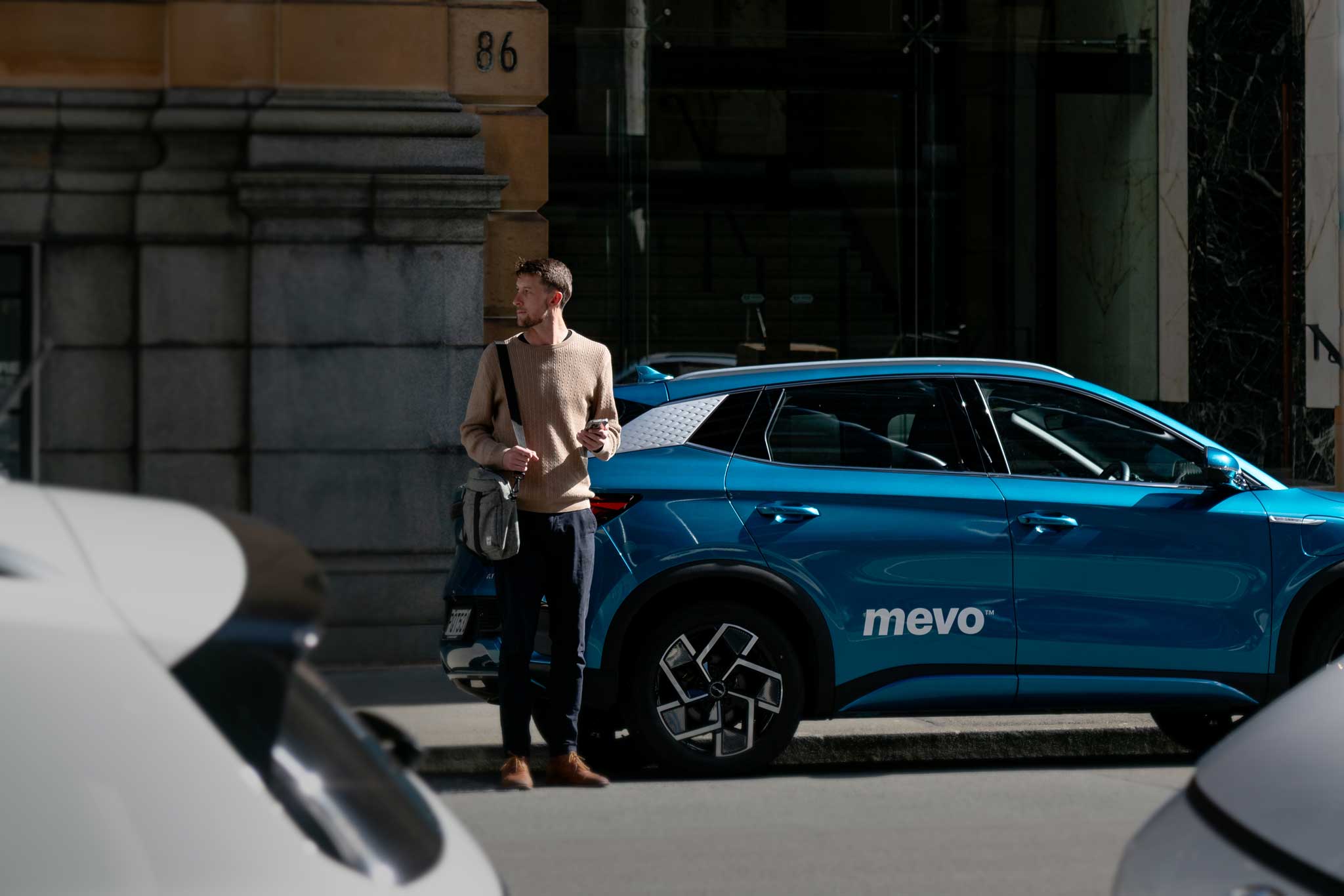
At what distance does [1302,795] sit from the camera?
239 centimetres

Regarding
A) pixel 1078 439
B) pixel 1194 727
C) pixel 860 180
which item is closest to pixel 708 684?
pixel 1078 439

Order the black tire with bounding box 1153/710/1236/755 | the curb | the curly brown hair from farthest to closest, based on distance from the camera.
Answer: the black tire with bounding box 1153/710/1236/755 < the curb < the curly brown hair

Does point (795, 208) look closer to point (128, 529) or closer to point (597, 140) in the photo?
point (597, 140)

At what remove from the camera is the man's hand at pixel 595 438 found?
666 cm

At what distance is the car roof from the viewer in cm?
721

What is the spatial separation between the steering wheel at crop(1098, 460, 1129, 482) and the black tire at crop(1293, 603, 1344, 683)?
0.98m

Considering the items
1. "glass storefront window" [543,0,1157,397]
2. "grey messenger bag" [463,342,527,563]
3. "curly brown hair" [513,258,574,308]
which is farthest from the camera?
"glass storefront window" [543,0,1157,397]

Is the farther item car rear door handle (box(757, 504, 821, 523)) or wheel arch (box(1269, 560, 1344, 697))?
wheel arch (box(1269, 560, 1344, 697))

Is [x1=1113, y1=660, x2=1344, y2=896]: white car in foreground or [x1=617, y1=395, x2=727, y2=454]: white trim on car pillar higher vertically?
[x1=617, y1=395, x2=727, y2=454]: white trim on car pillar

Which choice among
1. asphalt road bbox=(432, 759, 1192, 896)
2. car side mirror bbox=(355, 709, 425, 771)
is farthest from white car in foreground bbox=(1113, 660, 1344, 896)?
asphalt road bbox=(432, 759, 1192, 896)

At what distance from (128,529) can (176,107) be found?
9.58 metres

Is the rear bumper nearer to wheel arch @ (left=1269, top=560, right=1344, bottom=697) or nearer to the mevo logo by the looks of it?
the mevo logo

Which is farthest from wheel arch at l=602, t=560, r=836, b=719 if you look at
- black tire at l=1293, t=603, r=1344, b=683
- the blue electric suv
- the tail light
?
black tire at l=1293, t=603, r=1344, b=683

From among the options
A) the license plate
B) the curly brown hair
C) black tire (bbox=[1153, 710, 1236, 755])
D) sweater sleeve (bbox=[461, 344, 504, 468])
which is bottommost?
black tire (bbox=[1153, 710, 1236, 755])
